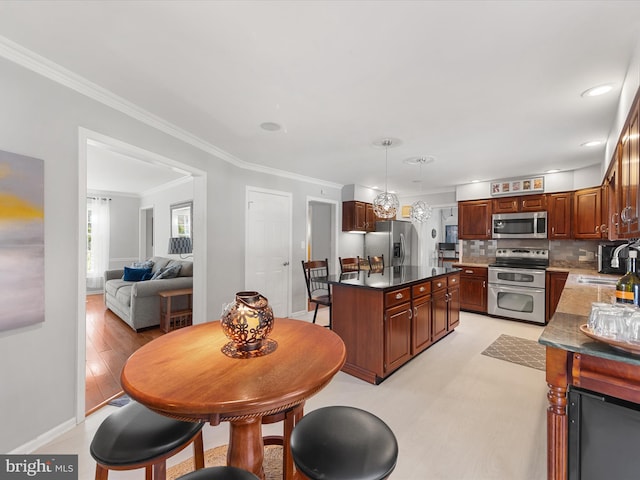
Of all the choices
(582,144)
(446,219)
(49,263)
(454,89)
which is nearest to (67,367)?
(49,263)

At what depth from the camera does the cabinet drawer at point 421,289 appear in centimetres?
297

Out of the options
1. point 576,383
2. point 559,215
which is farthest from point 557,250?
point 576,383

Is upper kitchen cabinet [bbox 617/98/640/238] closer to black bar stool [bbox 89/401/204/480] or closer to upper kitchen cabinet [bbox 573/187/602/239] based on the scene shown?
black bar stool [bbox 89/401/204/480]

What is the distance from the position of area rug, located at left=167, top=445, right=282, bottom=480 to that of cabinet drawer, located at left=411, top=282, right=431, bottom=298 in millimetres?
1869

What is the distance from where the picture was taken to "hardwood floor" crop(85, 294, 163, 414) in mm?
2439

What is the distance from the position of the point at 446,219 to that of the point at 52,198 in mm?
8887

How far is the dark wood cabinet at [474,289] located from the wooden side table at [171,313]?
4627 mm

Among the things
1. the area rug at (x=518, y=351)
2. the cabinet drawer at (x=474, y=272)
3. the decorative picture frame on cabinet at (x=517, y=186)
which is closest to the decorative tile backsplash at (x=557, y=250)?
the cabinet drawer at (x=474, y=272)

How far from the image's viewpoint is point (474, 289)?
4984mm

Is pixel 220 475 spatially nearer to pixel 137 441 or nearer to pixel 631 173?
pixel 137 441

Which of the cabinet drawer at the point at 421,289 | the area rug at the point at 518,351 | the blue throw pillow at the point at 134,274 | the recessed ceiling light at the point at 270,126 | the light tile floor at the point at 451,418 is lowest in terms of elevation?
the light tile floor at the point at 451,418

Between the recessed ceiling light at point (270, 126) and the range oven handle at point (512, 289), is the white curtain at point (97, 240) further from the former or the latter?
the range oven handle at point (512, 289)

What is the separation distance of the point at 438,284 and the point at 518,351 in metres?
1.26

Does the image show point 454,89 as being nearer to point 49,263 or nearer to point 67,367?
point 49,263
